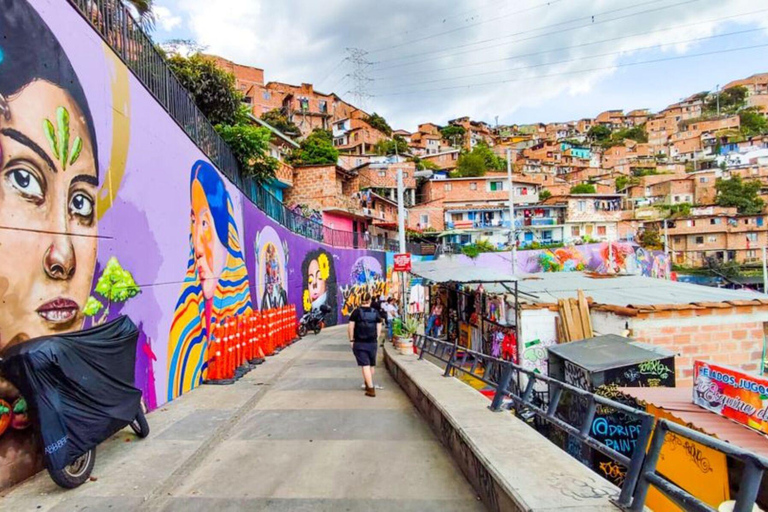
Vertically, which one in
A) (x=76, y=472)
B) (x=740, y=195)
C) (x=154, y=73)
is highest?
(x=740, y=195)

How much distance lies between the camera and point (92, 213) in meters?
5.11

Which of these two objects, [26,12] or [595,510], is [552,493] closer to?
[595,510]

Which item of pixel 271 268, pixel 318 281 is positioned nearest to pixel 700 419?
pixel 271 268

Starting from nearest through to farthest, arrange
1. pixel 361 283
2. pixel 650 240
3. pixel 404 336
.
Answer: pixel 404 336 → pixel 361 283 → pixel 650 240

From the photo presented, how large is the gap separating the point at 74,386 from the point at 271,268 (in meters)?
10.6

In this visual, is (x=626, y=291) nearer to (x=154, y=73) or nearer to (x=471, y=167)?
(x=154, y=73)

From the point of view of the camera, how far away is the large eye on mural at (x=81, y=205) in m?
4.80

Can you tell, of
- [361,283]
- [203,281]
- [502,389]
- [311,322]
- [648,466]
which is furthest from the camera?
[361,283]

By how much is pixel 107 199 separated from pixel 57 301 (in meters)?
1.49

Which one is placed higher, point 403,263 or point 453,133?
point 453,133

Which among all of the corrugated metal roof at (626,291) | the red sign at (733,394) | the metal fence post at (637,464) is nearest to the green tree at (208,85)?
the corrugated metal roof at (626,291)

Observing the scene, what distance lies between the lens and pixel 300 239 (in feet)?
61.6

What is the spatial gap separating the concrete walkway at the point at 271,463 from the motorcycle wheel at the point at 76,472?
0.10 m

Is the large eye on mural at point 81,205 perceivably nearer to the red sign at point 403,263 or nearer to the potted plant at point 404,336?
the potted plant at point 404,336
